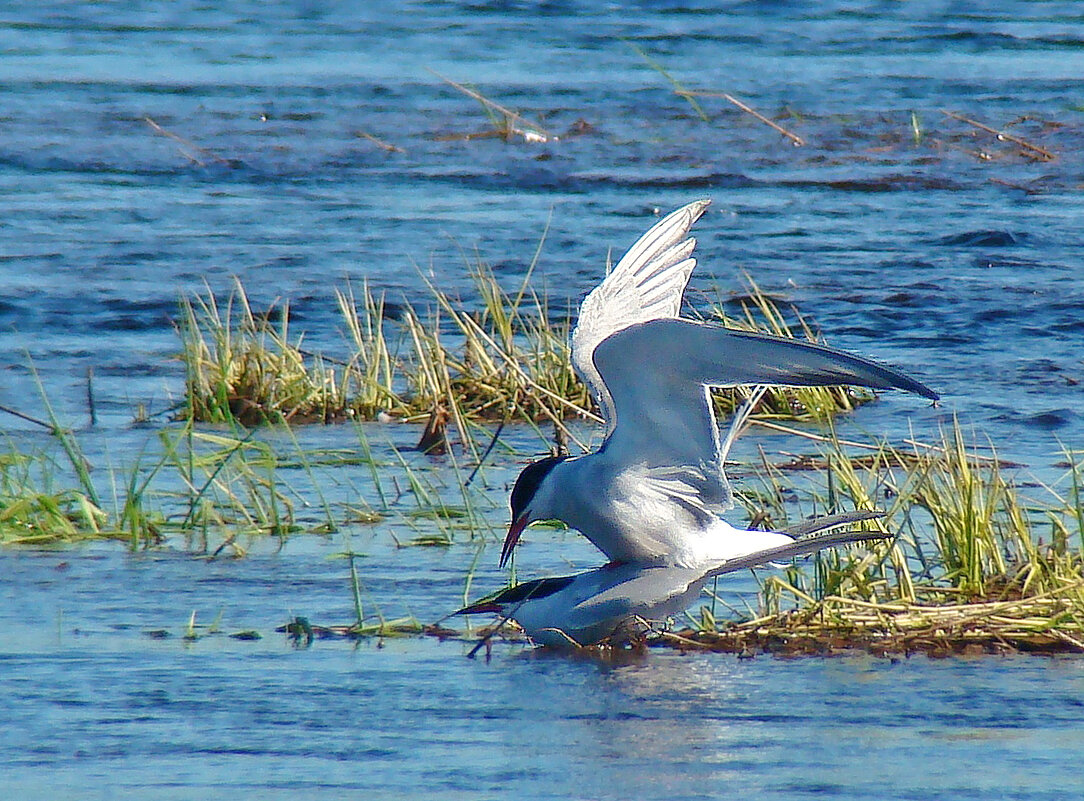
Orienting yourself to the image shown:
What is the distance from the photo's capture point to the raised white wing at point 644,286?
5605 mm

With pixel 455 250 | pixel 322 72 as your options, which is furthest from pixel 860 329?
pixel 322 72

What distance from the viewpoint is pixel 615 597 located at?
5059 mm

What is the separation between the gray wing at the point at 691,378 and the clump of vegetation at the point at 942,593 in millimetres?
363

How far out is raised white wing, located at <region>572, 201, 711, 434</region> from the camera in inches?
221

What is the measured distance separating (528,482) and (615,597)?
41 centimetres

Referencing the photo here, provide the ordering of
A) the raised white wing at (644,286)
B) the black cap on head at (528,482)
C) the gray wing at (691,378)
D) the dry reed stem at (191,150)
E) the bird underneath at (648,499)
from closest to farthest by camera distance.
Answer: the gray wing at (691,378), the bird underneath at (648,499), the black cap on head at (528,482), the raised white wing at (644,286), the dry reed stem at (191,150)

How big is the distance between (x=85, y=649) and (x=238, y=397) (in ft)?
9.69

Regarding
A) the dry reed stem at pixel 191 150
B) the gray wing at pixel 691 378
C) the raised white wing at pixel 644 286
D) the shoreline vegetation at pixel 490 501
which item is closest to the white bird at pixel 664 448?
the gray wing at pixel 691 378

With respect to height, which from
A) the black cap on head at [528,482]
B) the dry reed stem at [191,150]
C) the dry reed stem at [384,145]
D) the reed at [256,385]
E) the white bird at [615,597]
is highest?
the black cap on head at [528,482]

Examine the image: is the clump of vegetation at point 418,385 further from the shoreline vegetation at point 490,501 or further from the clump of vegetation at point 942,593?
the clump of vegetation at point 942,593

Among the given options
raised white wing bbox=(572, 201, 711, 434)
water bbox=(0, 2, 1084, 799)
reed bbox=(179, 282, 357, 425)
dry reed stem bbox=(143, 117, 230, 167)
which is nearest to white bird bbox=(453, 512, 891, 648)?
water bbox=(0, 2, 1084, 799)

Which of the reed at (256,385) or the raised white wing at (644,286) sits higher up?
the raised white wing at (644,286)

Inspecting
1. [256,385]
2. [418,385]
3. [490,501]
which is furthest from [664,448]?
[256,385]

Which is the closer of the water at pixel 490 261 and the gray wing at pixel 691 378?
the water at pixel 490 261
